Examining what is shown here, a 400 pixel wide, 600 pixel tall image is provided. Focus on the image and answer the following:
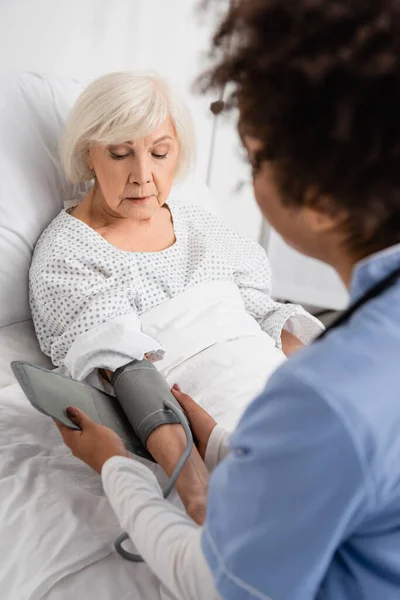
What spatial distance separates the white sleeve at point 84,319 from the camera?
4.58 feet

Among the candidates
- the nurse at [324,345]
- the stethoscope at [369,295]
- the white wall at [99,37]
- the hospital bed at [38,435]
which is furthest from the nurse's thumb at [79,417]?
the white wall at [99,37]

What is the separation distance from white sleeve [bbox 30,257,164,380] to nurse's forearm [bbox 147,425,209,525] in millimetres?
186

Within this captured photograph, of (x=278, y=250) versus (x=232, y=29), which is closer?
(x=232, y=29)

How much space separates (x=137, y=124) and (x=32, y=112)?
0.33m

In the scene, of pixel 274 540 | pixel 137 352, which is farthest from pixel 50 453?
pixel 274 540

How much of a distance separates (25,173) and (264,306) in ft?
2.21

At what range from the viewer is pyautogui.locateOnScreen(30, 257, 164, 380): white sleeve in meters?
1.39

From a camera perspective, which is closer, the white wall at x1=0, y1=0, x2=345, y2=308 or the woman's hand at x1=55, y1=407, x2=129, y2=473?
the woman's hand at x1=55, y1=407, x2=129, y2=473

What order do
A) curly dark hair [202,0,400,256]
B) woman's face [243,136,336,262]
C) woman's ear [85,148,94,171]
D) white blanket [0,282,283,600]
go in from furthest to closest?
woman's ear [85,148,94,171]
white blanket [0,282,283,600]
woman's face [243,136,336,262]
curly dark hair [202,0,400,256]

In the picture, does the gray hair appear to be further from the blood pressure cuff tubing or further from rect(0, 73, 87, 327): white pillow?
the blood pressure cuff tubing

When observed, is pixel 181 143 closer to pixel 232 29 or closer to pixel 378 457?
pixel 232 29

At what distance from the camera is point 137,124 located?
159 cm

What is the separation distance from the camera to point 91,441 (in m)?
1.10

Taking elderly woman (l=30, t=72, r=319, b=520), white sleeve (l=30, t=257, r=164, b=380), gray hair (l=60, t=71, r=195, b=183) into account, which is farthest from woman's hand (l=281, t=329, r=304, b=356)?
gray hair (l=60, t=71, r=195, b=183)
